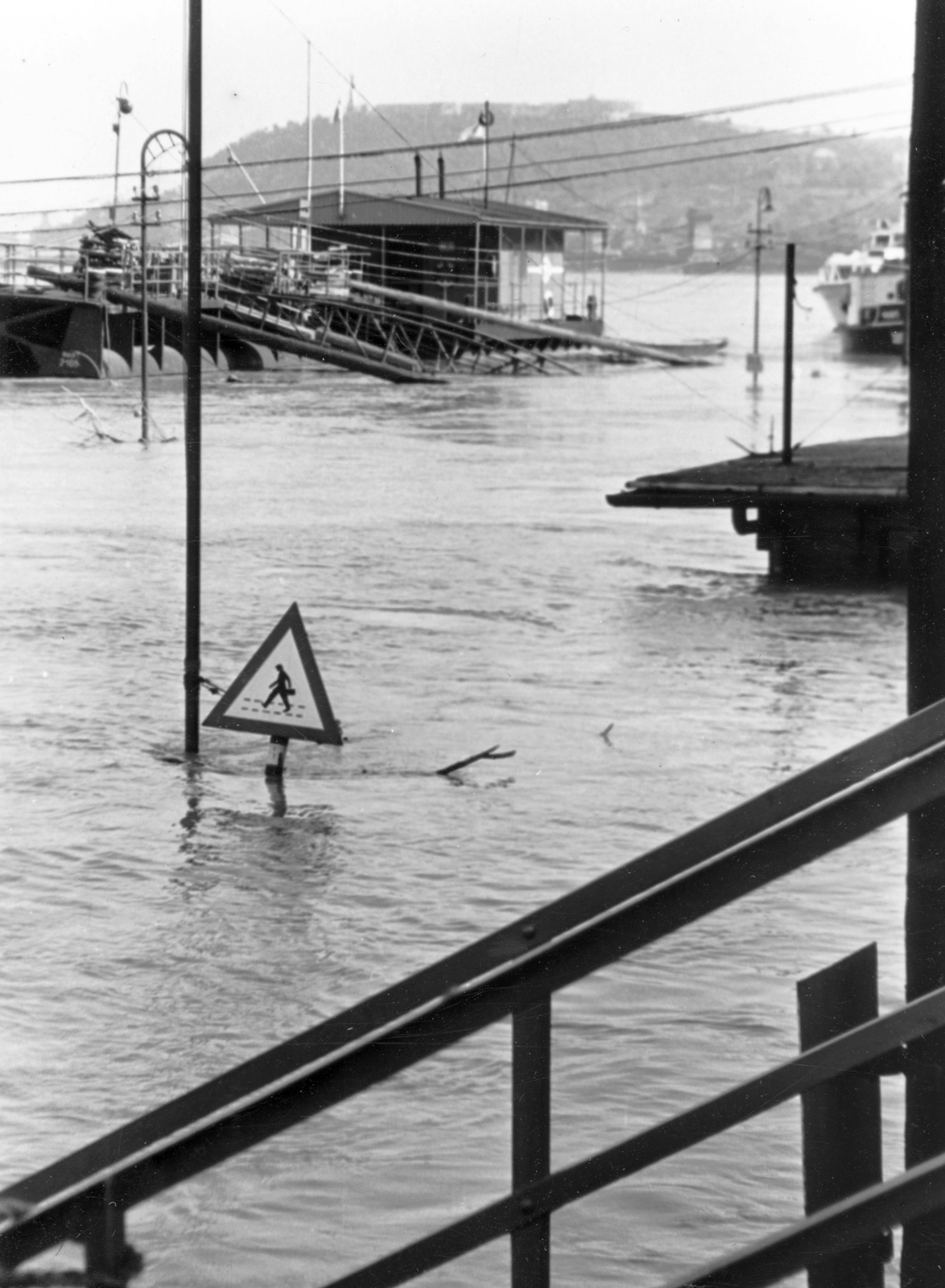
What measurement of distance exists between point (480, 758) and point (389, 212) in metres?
62.2

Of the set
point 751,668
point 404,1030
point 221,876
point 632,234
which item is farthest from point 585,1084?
point 632,234

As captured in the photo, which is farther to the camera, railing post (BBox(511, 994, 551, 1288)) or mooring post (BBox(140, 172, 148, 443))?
mooring post (BBox(140, 172, 148, 443))

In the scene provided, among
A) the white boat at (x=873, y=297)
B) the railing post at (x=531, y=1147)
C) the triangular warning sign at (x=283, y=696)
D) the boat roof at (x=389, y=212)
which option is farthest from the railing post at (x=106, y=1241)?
the white boat at (x=873, y=297)

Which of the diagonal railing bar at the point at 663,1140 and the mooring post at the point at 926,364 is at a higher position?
the mooring post at the point at 926,364

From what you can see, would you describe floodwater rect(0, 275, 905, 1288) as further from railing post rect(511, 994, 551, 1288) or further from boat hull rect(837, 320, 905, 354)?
boat hull rect(837, 320, 905, 354)

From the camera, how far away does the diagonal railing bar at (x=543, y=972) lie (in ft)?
7.97

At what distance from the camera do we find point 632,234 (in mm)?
95000

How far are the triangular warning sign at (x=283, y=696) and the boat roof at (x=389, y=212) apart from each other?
59077 millimetres

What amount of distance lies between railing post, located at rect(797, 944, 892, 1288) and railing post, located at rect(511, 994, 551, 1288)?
0.37m

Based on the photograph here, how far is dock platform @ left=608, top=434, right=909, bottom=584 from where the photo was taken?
18859mm

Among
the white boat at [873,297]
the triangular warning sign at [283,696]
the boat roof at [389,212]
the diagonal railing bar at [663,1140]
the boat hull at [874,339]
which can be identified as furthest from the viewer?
the white boat at [873,297]

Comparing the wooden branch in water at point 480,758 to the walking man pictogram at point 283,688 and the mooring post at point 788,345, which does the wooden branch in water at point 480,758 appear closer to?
the walking man pictogram at point 283,688

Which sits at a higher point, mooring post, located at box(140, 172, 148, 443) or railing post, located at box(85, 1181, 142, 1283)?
mooring post, located at box(140, 172, 148, 443)

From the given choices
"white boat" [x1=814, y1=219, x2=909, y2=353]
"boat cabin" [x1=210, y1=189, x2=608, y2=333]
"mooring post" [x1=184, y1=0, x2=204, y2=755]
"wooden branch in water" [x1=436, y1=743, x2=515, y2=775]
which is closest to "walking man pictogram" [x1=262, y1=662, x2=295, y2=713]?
"mooring post" [x1=184, y1=0, x2=204, y2=755]
